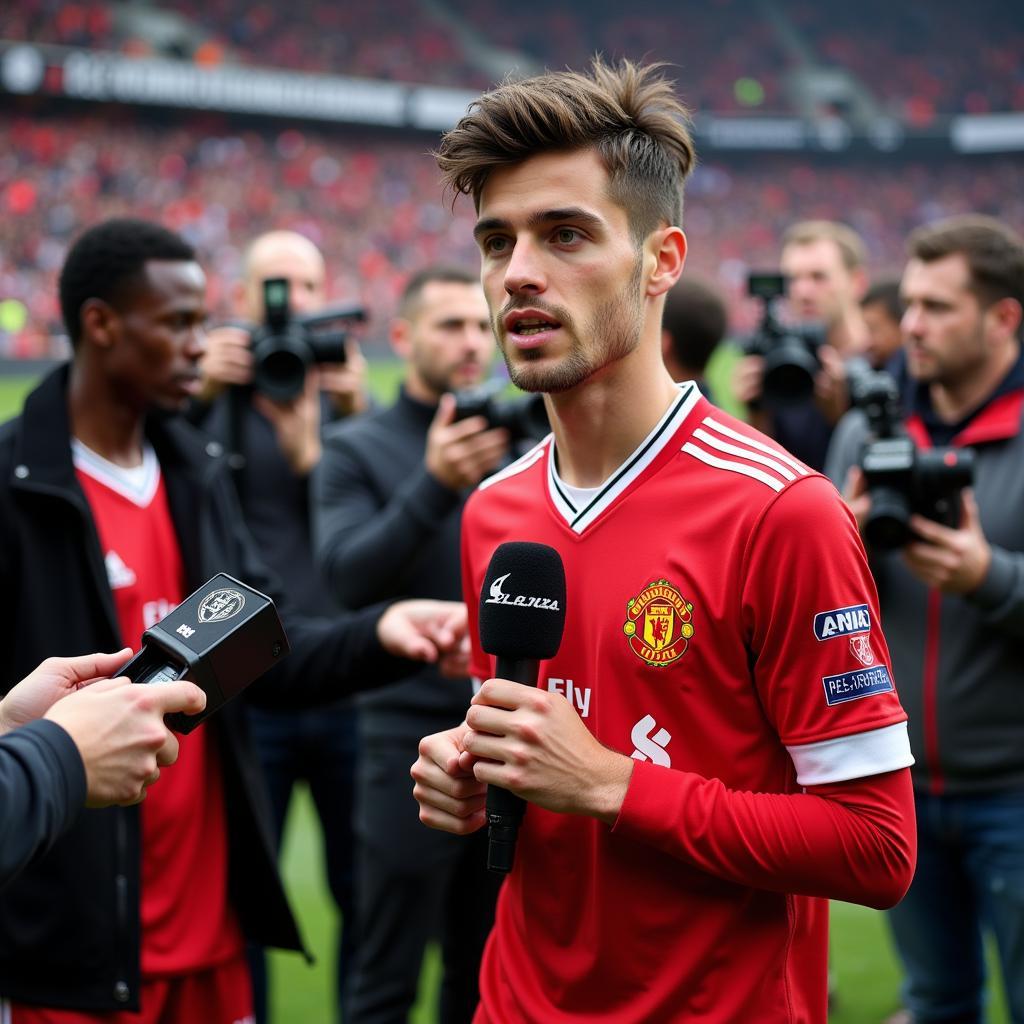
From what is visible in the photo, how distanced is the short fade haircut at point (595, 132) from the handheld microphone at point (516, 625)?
59cm

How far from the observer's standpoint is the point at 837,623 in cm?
174

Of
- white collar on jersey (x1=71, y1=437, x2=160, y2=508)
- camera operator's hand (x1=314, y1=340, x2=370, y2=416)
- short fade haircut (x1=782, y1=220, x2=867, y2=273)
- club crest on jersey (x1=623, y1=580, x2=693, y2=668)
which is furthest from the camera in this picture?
short fade haircut (x1=782, y1=220, x2=867, y2=273)

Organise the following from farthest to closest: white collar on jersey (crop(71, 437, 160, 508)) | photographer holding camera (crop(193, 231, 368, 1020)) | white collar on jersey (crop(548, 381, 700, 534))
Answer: photographer holding camera (crop(193, 231, 368, 1020))
white collar on jersey (crop(71, 437, 160, 508))
white collar on jersey (crop(548, 381, 700, 534))

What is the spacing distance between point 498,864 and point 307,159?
91.4 feet

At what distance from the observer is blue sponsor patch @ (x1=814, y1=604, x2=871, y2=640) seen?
174cm

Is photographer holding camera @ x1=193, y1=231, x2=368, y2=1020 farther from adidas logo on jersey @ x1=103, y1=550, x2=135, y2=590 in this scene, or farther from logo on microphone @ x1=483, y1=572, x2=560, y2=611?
logo on microphone @ x1=483, y1=572, x2=560, y2=611

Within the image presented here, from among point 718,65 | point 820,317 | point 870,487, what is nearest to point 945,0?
point 718,65

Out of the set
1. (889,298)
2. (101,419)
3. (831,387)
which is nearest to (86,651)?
(101,419)

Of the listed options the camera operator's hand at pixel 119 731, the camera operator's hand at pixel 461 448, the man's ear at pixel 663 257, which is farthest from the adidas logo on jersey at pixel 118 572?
the man's ear at pixel 663 257

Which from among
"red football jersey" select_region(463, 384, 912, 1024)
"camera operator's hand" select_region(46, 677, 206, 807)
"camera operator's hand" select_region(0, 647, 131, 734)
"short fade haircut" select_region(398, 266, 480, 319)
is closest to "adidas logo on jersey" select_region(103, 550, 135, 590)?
"camera operator's hand" select_region(0, 647, 131, 734)

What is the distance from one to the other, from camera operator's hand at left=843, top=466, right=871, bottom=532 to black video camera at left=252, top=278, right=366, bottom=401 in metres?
1.84

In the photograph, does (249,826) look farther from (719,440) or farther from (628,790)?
(719,440)

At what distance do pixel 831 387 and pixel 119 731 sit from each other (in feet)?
10.8

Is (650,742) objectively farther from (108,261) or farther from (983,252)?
(983,252)
